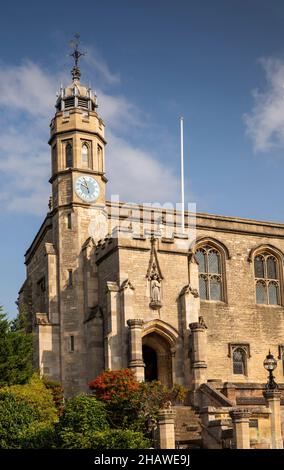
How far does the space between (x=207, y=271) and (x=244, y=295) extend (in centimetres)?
267

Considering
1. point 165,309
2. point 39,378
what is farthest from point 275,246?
point 39,378

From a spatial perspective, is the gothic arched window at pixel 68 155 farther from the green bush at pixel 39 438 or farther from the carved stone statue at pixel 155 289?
the green bush at pixel 39 438

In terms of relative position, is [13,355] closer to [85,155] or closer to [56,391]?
[56,391]

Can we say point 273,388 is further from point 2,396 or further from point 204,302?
point 204,302

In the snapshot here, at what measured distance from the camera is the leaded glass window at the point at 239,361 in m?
50.7

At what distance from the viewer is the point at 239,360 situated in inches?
2005

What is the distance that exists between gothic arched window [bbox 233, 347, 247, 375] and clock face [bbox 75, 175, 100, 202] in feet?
39.4

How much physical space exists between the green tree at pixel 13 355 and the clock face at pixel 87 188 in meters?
9.47

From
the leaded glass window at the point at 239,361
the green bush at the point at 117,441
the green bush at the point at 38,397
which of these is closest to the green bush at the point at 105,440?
the green bush at the point at 117,441

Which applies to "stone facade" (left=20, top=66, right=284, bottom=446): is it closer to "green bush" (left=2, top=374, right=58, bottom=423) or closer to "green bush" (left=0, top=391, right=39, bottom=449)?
"green bush" (left=2, top=374, right=58, bottom=423)

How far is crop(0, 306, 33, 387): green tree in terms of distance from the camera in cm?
4200

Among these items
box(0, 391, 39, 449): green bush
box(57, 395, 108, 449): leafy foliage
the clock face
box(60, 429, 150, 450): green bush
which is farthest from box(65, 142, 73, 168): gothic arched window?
box(60, 429, 150, 450): green bush

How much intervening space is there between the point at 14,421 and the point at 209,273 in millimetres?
19113

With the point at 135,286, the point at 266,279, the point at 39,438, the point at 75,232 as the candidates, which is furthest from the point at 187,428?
the point at 266,279
